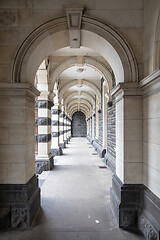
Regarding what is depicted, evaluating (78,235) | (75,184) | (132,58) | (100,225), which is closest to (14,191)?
(78,235)

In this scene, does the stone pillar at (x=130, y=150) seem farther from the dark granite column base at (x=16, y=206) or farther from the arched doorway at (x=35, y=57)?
the dark granite column base at (x=16, y=206)

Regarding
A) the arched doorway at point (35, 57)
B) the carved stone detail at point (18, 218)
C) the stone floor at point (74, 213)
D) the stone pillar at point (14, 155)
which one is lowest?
the stone floor at point (74, 213)

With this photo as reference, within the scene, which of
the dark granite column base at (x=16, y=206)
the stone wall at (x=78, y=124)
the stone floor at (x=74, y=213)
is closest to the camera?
the stone floor at (x=74, y=213)

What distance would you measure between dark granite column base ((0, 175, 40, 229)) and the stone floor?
167 mm

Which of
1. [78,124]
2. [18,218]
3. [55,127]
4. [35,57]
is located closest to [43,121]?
[55,127]

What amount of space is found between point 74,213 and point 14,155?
175 centimetres

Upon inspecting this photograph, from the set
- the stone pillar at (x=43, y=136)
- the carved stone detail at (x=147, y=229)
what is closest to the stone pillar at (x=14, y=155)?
the carved stone detail at (x=147, y=229)

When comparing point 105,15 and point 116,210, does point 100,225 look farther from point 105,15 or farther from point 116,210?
point 105,15

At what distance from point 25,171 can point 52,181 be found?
9.37ft

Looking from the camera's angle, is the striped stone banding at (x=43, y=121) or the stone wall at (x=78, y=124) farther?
the stone wall at (x=78, y=124)

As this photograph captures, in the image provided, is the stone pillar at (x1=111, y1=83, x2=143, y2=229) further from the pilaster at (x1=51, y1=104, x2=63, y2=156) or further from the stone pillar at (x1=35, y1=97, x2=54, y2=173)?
the pilaster at (x1=51, y1=104, x2=63, y2=156)

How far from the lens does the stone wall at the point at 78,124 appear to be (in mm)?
34406

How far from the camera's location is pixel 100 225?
345 cm

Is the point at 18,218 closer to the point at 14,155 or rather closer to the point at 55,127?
the point at 14,155
